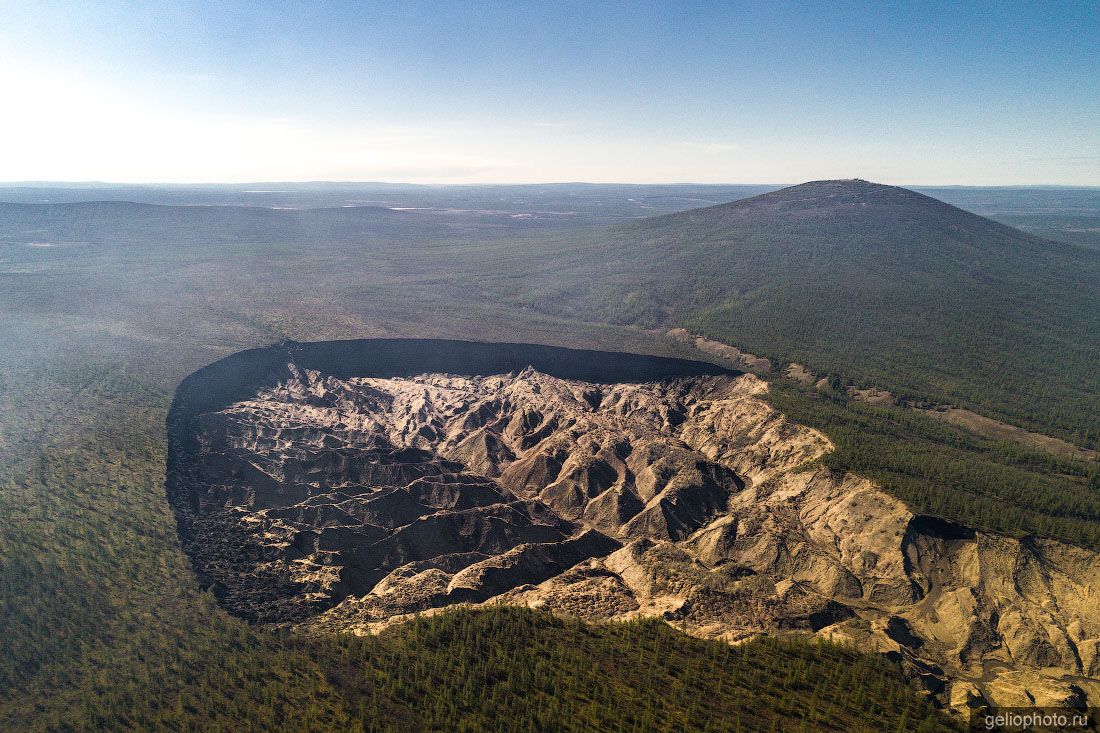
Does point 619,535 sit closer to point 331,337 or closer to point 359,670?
point 359,670

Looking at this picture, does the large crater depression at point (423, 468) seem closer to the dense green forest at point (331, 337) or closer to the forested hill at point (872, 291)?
the dense green forest at point (331, 337)

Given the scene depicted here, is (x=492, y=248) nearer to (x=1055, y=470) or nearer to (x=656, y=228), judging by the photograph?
(x=656, y=228)

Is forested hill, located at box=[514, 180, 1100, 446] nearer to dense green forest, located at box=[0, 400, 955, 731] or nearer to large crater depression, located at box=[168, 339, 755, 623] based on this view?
large crater depression, located at box=[168, 339, 755, 623]

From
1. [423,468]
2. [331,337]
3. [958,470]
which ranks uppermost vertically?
[331,337]

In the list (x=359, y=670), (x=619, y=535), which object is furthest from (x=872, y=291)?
(x=359, y=670)

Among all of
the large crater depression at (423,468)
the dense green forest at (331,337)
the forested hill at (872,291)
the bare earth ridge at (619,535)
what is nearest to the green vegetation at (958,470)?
the dense green forest at (331,337)

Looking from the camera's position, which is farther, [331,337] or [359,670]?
[331,337]

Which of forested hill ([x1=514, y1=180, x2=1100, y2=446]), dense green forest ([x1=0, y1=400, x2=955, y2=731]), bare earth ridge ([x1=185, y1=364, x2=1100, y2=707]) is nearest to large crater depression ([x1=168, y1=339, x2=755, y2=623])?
bare earth ridge ([x1=185, y1=364, x2=1100, y2=707])
